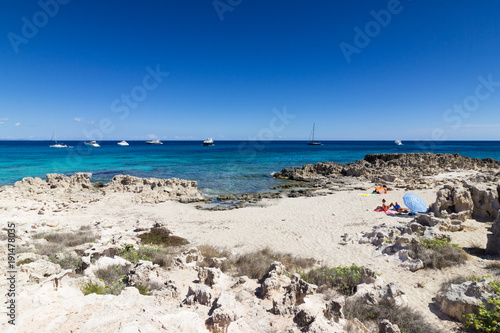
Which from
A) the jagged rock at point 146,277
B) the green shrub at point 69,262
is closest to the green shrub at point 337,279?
the jagged rock at point 146,277

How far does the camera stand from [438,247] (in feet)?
25.4

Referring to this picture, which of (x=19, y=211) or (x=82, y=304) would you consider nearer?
(x=82, y=304)

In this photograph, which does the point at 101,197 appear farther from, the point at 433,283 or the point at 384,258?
the point at 433,283

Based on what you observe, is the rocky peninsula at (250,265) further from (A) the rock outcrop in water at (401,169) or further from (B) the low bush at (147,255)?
(A) the rock outcrop in water at (401,169)

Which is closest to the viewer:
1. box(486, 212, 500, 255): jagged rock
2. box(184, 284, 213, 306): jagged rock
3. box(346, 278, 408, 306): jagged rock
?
box(184, 284, 213, 306): jagged rock

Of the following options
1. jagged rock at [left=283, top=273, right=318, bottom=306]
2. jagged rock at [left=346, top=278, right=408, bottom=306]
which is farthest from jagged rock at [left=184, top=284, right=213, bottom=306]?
jagged rock at [left=346, top=278, right=408, bottom=306]

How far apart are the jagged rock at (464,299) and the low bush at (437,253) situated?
1.83 meters

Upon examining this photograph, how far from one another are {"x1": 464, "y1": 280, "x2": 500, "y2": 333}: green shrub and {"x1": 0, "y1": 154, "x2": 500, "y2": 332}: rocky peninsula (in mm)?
148

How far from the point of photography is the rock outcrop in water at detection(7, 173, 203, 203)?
18.7 meters

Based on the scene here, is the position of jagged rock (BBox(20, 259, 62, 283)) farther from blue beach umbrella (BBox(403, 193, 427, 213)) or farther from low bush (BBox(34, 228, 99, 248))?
blue beach umbrella (BBox(403, 193, 427, 213))

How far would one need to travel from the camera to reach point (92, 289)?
4.87 meters

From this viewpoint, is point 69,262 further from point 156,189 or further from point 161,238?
point 156,189

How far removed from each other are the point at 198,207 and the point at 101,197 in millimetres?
7525

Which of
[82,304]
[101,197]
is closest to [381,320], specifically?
[82,304]
